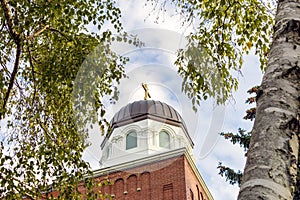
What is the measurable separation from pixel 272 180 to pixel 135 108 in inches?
886

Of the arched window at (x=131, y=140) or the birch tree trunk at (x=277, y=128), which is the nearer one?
the birch tree trunk at (x=277, y=128)

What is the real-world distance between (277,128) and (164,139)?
22.6 metres

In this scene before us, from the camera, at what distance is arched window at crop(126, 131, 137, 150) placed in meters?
24.3

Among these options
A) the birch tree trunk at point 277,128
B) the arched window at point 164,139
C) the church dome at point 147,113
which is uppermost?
the church dome at point 147,113

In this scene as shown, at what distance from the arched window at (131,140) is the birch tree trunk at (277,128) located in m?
22.2

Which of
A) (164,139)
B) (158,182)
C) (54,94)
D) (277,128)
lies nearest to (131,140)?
(164,139)

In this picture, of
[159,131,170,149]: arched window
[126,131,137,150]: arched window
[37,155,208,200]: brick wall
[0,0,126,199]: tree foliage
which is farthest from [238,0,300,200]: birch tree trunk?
[126,131,137,150]: arched window

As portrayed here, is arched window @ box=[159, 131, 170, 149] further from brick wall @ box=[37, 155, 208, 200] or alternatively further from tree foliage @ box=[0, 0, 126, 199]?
tree foliage @ box=[0, 0, 126, 199]

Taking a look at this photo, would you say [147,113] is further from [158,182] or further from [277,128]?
[277,128]

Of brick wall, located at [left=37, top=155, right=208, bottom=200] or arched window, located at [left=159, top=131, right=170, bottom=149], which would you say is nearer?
brick wall, located at [left=37, top=155, right=208, bottom=200]

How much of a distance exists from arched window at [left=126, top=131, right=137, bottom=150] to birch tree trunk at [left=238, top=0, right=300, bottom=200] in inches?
872

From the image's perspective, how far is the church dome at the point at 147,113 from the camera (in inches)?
940

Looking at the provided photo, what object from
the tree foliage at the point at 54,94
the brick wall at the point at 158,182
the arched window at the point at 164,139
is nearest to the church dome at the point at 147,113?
the arched window at the point at 164,139

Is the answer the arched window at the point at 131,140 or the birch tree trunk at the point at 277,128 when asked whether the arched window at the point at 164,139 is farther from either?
the birch tree trunk at the point at 277,128
